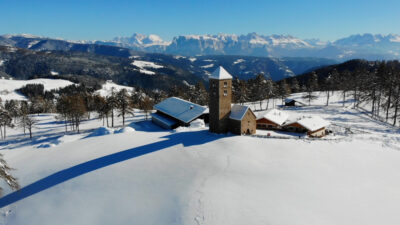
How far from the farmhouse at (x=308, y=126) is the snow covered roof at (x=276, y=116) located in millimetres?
1640

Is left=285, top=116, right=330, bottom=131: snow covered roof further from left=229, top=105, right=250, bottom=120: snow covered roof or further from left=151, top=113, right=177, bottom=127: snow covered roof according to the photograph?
left=151, top=113, right=177, bottom=127: snow covered roof

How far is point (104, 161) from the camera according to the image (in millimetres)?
29844

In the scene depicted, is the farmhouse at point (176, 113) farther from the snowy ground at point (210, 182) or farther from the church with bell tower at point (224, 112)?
the snowy ground at point (210, 182)

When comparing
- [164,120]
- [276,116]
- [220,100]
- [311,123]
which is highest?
[220,100]

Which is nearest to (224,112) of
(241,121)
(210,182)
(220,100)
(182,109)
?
(220,100)

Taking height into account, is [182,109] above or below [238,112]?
below

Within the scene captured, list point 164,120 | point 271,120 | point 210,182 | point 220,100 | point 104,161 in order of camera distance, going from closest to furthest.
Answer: point 210,182
point 104,161
point 220,100
point 271,120
point 164,120

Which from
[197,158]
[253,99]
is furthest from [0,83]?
[197,158]

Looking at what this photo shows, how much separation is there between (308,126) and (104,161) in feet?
108

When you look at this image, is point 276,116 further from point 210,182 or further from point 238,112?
point 210,182

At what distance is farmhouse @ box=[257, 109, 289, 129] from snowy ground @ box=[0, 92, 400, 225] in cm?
978

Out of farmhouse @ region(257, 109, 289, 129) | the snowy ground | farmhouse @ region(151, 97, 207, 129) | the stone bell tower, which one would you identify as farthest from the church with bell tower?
farmhouse @ region(151, 97, 207, 129)

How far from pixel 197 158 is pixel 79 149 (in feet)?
60.9

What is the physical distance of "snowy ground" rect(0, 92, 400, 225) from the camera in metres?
19.5
